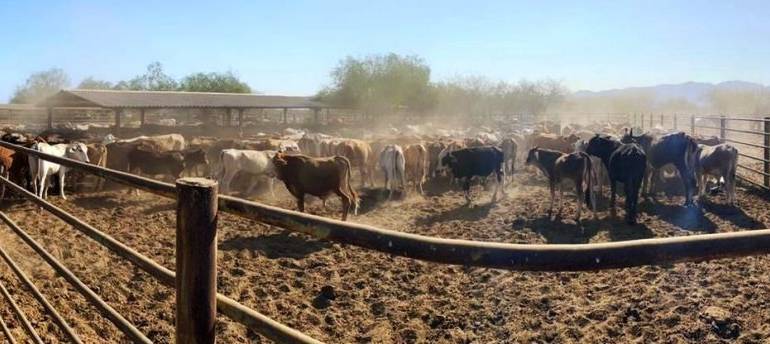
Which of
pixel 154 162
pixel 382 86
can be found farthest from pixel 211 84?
pixel 154 162

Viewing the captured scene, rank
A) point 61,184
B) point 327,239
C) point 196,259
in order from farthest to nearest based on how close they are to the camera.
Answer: point 61,184 → point 196,259 → point 327,239

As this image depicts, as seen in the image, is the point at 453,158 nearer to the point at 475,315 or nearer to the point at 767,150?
the point at 767,150

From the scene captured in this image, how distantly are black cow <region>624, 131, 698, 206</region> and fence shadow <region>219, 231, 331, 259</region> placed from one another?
771 cm

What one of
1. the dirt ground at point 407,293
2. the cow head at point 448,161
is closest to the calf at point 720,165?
the dirt ground at point 407,293

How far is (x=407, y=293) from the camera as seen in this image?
6242mm

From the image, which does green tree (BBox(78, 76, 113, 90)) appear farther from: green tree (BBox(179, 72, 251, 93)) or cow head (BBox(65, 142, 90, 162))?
cow head (BBox(65, 142, 90, 162))

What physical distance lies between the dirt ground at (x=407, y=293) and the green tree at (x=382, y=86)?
43580mm

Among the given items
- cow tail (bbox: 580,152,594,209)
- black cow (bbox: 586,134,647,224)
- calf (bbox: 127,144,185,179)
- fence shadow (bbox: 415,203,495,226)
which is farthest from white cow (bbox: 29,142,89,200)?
black cow (bbox: 586,134,647,224)

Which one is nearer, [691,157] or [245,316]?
[245,316]

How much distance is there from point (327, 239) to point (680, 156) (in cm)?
1214

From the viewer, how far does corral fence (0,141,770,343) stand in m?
1.22

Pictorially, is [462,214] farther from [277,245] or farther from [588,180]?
[277,245]

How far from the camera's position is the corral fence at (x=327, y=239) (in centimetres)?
122

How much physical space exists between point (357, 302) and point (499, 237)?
3.79m
